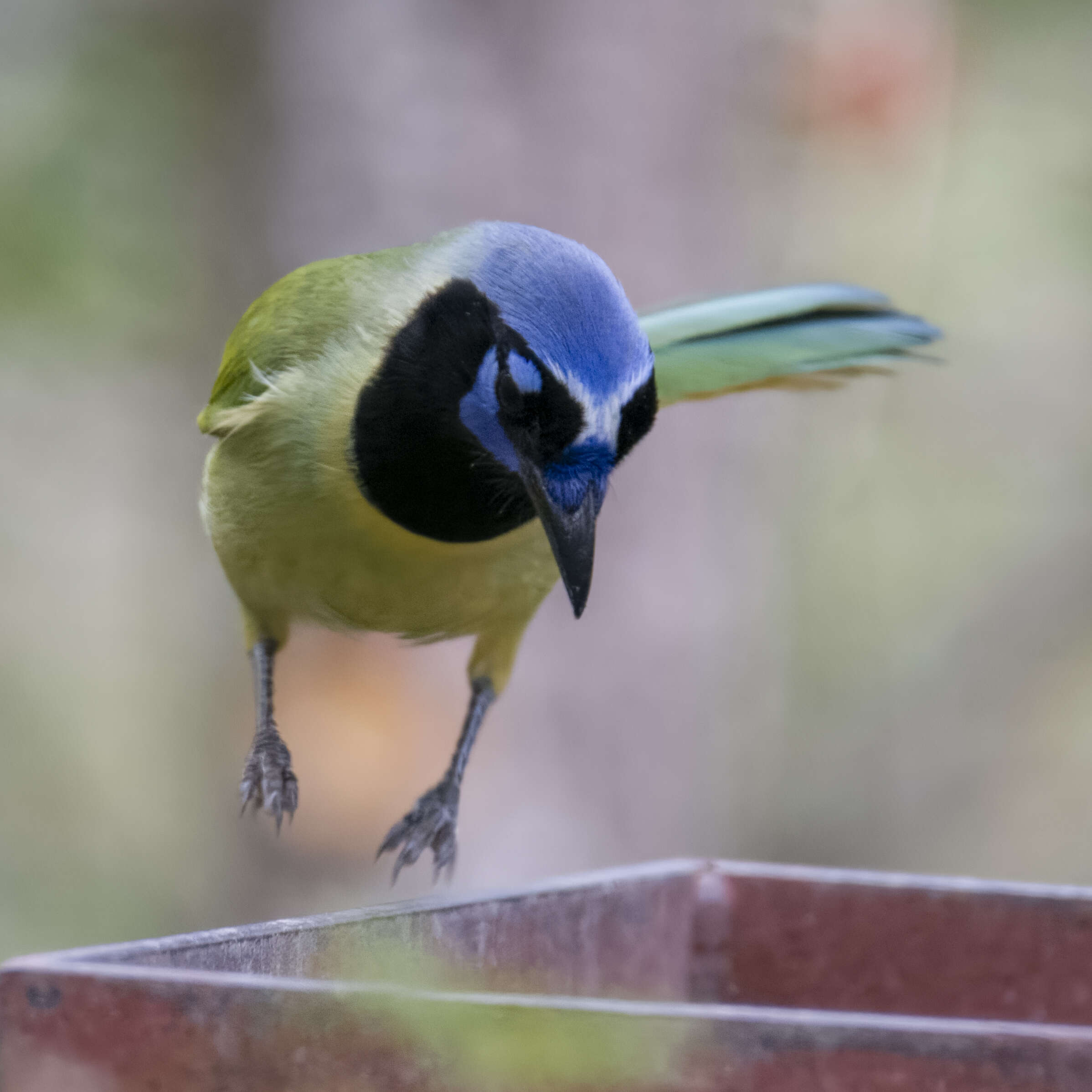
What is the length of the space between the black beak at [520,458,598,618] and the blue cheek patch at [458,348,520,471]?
0.16m

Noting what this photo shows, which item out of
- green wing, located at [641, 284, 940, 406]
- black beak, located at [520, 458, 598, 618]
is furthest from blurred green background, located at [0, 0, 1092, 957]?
black beak, located at [520, 458, 598, 618]

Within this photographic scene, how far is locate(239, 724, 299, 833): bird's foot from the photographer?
349 cm

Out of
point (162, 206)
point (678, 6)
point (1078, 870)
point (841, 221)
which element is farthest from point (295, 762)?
point (1078, 870)

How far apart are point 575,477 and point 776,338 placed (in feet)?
4.44

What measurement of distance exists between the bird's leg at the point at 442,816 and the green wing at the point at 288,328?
88cm

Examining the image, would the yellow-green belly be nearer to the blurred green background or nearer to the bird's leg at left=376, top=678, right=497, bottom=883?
the bird's leg at left=376, top=678, right=497, bottom=883

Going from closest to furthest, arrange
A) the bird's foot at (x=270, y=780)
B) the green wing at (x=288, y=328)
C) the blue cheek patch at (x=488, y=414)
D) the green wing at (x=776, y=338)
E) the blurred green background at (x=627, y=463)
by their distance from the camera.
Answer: the blue cheek patch at (x=488, y=414), the green wing at (x=288, y=328), the bird's foot at (x=270, y=780), the green wing at (x=776, y=338), the blurred green background at (x=627, y=463)

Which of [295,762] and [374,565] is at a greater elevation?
[374,565]

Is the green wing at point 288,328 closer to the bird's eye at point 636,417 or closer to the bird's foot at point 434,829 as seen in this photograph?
the bird's eye at point 636,417

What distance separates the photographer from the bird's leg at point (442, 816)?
139 inches

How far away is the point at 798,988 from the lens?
2650mm

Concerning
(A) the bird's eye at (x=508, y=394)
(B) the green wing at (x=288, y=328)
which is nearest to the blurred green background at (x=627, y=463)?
(B) the green wing at (x=288, y=328)

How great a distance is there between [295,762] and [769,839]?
3.74 metres

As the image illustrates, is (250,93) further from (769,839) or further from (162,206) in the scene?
(769,839)
